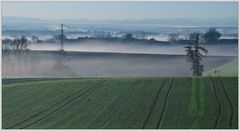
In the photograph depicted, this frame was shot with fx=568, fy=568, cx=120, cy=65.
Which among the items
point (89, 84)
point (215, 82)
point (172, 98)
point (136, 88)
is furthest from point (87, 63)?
point (215, 82)

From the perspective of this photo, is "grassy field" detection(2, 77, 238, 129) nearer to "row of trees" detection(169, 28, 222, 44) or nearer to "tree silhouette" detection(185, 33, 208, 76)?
"tree silhouette" detection(185, 33, 208, 76)

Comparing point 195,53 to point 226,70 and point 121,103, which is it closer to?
point 226,70

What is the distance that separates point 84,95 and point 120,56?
0.38m

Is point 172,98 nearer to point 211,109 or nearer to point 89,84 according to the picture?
point 211,109

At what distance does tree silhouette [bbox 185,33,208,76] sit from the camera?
12.8 feet

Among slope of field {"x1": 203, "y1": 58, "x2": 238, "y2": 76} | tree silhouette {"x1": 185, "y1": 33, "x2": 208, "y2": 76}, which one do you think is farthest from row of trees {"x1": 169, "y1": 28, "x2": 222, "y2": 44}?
slope of field {"x1": 203, "y1": 58, "x2": 238, "y2": 76}

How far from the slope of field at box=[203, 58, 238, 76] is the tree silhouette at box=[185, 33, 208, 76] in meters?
0.08

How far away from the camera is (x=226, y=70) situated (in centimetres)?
386

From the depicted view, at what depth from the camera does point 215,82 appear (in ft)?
12.6

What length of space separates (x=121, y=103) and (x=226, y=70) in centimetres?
75

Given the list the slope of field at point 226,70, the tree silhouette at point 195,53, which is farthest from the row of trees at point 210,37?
the slope of field at point 226,70

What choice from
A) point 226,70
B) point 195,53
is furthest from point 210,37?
point 226,70

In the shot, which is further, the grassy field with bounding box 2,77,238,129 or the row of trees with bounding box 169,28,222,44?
the row of trees with bounding box 169,28,222,44

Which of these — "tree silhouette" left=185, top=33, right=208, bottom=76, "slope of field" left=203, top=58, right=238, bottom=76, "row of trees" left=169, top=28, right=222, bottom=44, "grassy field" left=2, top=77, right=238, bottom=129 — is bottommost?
"grassy field" left=2, top=77, right=238, bottom=129
